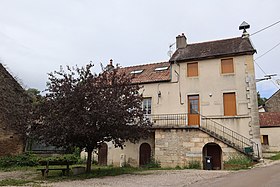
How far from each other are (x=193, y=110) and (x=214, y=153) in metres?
3.01

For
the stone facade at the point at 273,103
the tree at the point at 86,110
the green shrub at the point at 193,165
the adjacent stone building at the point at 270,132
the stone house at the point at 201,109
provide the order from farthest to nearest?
the stone facade at the point at 273,103
the adjacent stone building at the point at 270,132
the stone house at the point at 201,109
the green shrub at the point at 193,165
the tree at the point at 86,110

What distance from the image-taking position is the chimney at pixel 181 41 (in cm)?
1983

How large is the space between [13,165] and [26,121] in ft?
22.0

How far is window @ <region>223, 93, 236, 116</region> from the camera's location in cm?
1628

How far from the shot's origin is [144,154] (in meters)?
17.5

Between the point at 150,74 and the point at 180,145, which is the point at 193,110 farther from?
the point at 150,74

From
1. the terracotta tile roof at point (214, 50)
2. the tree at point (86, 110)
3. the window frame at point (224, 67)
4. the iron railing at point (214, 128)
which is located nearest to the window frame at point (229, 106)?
the iron railing at point (214, 128)

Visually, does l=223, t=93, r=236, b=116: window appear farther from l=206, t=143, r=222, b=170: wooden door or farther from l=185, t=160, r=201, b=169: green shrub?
l=185, t=160, r=201, b=169: green shrub

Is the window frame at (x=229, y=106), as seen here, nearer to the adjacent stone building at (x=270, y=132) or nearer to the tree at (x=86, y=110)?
the tree at (x=86, y=110)

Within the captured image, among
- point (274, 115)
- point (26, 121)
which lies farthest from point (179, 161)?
point (274, 115)

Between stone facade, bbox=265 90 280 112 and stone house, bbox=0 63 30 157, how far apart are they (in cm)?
→ 3012

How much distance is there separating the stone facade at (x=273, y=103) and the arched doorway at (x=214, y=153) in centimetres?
2244

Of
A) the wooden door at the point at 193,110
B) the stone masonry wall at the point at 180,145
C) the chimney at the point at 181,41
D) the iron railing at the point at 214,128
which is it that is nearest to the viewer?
the iron railing at the point at 214,128

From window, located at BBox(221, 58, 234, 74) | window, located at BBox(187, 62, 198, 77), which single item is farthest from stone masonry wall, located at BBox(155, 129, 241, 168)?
window, located at BBox(221, 58, 234, 74)
